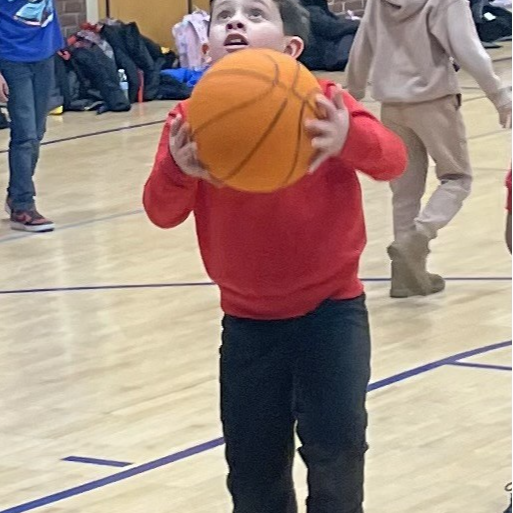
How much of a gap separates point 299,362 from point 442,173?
3282 mm

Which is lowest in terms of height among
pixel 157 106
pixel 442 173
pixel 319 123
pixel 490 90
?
pixel 157 106

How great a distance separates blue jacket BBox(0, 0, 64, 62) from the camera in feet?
24.6

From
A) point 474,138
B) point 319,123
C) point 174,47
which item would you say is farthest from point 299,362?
point 174,47

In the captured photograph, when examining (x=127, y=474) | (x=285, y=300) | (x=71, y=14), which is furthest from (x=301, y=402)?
(x=71, y=14)

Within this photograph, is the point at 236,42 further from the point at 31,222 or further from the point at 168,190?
the point at 31,222

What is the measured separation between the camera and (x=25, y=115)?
7668 mm

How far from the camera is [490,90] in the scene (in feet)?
18.8

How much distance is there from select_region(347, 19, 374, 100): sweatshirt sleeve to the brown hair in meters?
2.93

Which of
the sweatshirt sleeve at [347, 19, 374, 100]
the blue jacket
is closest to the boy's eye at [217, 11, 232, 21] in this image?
the sweatshirt sleeve at [347, 19, 374, 100]

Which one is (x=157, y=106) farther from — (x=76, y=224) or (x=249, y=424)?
(x=249, y=424)

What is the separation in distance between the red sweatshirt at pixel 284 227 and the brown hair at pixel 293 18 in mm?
226

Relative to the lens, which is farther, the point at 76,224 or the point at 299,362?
the point at 76,224

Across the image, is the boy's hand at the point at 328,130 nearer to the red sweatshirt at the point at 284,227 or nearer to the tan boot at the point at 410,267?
the red sweatshirt at the point at 284,227

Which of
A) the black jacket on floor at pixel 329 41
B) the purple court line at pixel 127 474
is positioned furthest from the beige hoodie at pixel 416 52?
the black jacket on floor at pixel 329 41
